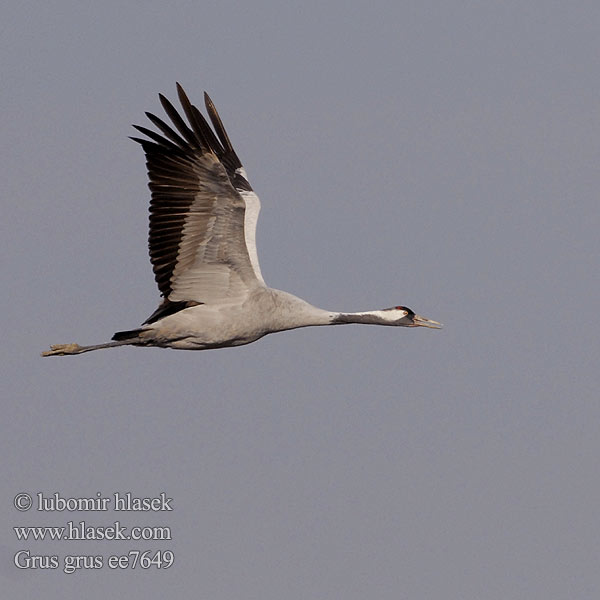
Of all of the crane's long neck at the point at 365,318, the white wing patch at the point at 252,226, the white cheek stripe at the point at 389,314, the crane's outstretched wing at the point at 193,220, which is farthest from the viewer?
the white cheek stripe at the point at 389,314

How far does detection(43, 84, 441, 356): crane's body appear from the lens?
593 inches

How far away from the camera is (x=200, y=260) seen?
50.8 feet

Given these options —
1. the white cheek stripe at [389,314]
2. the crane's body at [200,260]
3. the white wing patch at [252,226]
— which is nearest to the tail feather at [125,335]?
the crane's body at [200,260]

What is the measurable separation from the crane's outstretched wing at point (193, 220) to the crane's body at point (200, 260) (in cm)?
Answer: 1

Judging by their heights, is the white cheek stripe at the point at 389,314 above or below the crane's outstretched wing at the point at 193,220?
below

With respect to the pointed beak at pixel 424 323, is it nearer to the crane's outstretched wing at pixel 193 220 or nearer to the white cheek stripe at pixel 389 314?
the white cheek stripe at pixel 389 314

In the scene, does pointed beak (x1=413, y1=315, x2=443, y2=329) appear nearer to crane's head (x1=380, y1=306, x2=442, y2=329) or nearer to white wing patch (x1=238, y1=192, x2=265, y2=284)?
crane's head (x1=380, y1=306, x2=442, y2=329)

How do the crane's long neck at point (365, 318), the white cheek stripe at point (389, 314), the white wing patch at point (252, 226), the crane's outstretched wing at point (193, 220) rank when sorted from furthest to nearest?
the white cheek stripe at point (389, 314), the crane's long neck at point (365, 318), the white wing patch at point (252, 226), the crane's outstretched wing at point (193, 220)

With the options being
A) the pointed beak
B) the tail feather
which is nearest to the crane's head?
the pointed beak

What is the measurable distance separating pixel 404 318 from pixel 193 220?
11.3 ft

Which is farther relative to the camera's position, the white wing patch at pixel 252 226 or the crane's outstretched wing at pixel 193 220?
the white wing patch at pixel 252 226

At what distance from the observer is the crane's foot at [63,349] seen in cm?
1622

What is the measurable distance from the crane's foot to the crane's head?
4.03 m

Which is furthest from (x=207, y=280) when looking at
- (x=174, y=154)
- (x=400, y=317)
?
(x=400, y=317)
